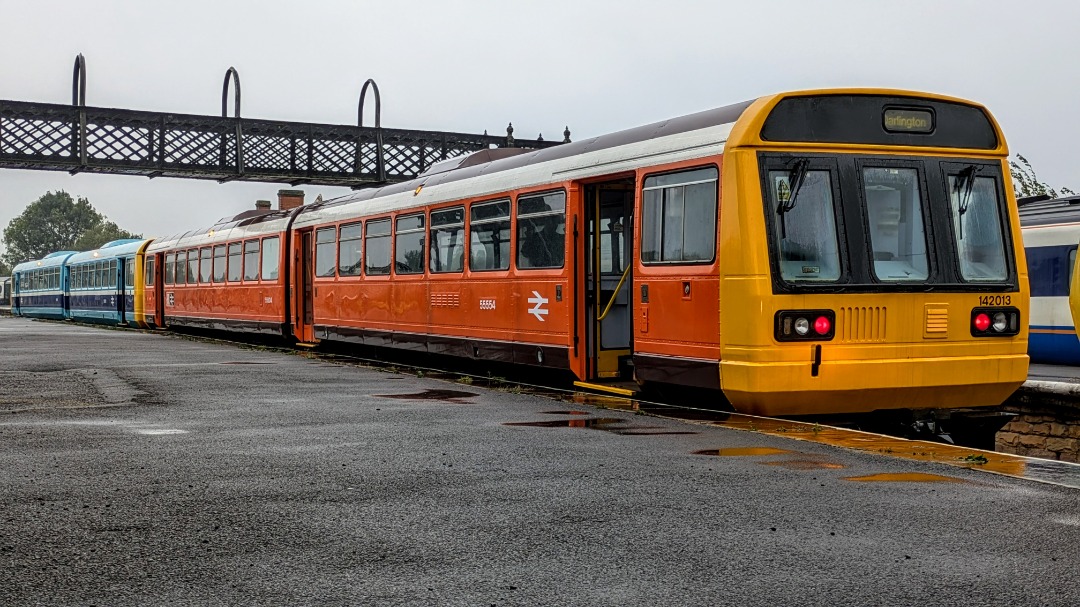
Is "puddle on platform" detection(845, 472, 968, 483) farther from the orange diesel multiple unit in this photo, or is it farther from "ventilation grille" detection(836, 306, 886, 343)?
"ventilation grille" detection(836, 306, 886, 343)

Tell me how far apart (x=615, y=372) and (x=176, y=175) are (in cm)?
3428

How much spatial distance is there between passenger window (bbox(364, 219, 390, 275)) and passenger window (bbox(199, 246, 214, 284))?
12.5 m

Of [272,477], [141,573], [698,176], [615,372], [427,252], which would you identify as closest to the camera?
[141,573]

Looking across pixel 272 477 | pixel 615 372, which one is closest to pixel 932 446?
pixel 272 477

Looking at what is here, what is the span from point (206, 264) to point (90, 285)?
727 inches

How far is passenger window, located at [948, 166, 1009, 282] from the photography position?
10391 mm

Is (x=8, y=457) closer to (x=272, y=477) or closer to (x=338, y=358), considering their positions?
(x=272, y=477)

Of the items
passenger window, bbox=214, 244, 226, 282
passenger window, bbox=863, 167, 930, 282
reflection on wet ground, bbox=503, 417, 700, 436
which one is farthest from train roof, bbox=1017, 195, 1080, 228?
passenger window, bbox=214, 244, 226, 282

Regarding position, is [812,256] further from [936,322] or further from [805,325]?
[936,322]

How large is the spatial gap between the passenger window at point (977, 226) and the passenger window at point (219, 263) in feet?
72.1

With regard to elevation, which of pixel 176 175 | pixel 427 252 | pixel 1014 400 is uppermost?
pixel 176 175

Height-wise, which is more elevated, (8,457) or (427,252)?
(427,252)

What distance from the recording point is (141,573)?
15.3 feet

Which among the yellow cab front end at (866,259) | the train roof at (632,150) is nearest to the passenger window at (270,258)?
the train roof at (632,150)
